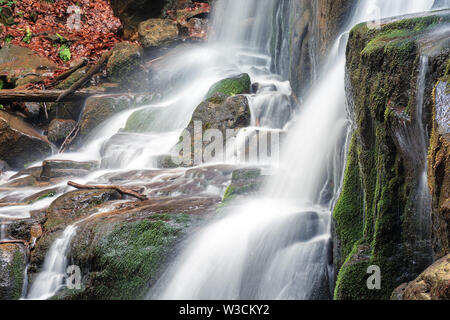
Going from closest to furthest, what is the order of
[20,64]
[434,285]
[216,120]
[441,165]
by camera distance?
1. [434,285]
2. [441,165]
3. [216,120]
4. [20,64]

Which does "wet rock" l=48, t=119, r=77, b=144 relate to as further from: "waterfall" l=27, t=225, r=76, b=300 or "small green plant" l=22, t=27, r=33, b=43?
"waterfall" l=27, t=225, r=76, b=300

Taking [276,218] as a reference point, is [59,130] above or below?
above

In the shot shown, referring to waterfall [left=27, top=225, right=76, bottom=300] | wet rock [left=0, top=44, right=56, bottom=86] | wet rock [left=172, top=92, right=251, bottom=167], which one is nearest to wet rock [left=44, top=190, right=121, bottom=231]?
waterfall [left=27, top=225, right=76, bottom=300]

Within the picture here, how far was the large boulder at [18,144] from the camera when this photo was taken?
930cm

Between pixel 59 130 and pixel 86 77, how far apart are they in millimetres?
1949

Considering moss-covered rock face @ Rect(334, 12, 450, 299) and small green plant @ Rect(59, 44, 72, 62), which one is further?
small green plant @ Rect(59, 44, 72, 62)

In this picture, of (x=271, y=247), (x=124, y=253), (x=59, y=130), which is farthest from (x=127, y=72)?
(x=271, y=247)

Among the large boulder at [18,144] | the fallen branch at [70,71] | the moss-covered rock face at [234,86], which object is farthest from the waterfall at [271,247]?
the fallen branch at [70,71]

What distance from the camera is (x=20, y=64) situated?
12008 millimetres

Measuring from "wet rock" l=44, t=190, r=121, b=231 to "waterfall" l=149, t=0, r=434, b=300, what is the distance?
1.90 metres

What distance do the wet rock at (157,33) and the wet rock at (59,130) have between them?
14.6 ft

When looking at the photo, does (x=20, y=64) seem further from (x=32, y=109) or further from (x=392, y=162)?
(x=392, y=162)

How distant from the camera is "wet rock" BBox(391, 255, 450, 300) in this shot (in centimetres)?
183
